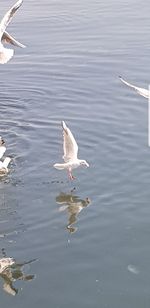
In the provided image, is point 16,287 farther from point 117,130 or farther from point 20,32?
point 20,32

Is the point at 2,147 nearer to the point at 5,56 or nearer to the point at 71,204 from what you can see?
the point at 5,56

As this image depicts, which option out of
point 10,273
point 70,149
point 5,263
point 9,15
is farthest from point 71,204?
point 9,15

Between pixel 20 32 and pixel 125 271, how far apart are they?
17270 millimetres

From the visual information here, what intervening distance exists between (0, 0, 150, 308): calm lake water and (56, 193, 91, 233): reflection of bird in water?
2 cm

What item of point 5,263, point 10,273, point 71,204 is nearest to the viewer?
point 10,273

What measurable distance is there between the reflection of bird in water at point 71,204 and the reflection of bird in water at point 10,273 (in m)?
1.88

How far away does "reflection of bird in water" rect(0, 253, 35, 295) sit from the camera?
36.8 ft

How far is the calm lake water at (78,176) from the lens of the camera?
11359mm

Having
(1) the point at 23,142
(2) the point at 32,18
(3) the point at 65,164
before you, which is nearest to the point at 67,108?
(1) the point at 23,142

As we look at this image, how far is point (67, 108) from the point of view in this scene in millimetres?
19188

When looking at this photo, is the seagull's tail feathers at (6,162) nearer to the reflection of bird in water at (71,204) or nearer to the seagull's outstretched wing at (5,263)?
the reflection of bird in water at (71,204)

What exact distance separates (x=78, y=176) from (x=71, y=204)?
1156 millimetres

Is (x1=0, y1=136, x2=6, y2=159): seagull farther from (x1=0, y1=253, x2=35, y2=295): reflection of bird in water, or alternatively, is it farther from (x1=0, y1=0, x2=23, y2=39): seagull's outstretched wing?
(x1=0, y1=253, x2=35, y2=295): reflection of bird in water

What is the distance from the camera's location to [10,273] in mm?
11617
